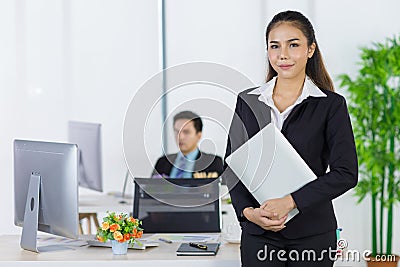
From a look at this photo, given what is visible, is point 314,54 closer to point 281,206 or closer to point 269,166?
point 269,166

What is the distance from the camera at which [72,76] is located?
6320 mm

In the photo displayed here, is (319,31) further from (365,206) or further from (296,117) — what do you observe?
(296,117)

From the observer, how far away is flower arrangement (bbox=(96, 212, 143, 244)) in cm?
319

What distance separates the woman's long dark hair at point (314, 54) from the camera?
273cm

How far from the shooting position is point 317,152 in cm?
266

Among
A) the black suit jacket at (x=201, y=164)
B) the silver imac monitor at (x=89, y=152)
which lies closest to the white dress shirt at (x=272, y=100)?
the silver imac monitor at (x=89, y=152)

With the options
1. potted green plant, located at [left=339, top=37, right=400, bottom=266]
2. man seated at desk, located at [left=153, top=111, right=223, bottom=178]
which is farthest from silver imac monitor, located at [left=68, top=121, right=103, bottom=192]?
potted green plant, located at [left=339, top=37, right=400, bottom=266]

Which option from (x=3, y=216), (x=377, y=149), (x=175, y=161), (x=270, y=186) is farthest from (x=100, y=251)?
(x=3, y=216)

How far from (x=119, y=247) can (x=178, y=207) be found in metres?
0.50

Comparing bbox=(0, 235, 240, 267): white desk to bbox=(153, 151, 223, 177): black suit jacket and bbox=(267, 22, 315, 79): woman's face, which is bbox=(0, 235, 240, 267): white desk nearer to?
bbox=(267, 22, 315, 79): woman's face

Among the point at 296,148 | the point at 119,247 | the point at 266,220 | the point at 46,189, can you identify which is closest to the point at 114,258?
the point at 119,247

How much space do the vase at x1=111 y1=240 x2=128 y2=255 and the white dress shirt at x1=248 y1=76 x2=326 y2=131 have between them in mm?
917

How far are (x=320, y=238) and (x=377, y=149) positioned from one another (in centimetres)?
300

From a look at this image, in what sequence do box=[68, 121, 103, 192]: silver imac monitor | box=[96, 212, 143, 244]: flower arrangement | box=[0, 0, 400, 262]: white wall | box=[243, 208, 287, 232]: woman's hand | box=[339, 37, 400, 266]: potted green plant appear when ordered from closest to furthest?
1. box=[243, 208, 287, 232]: woman's hand
2. box=[96, 212, 143, 244]: flower arrangement
3. box=[68, 121, 103, 192]: silver imac monitor
4. box=[339, 37, 400, 266]: potted green plant
5. box=[0, 0, 400, 262]: white wall
